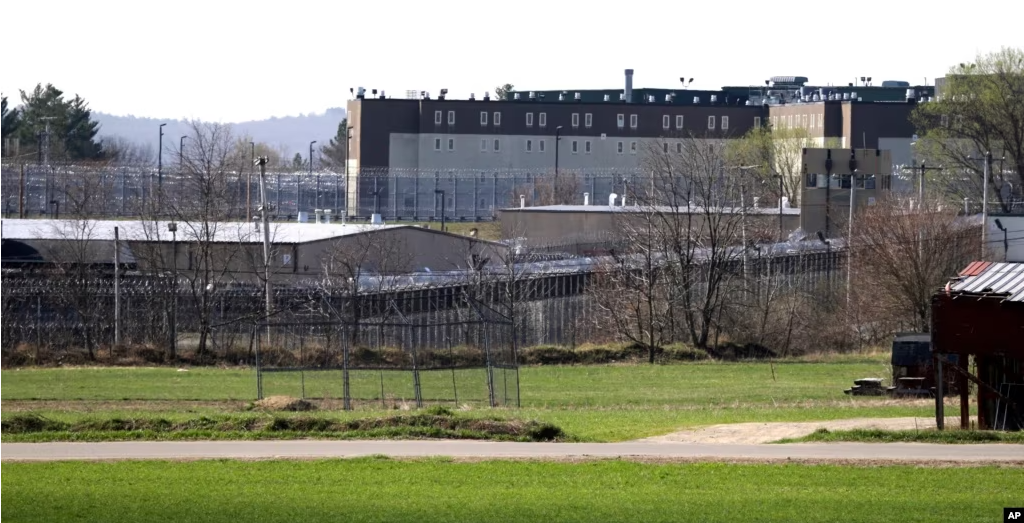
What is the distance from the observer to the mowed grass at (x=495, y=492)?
15.2 meters

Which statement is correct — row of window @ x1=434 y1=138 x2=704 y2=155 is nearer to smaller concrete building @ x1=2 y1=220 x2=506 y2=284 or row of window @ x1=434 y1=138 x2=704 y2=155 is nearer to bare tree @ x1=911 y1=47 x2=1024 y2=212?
bare tree @ x1=911 y1=47 x2=1024 y2=212

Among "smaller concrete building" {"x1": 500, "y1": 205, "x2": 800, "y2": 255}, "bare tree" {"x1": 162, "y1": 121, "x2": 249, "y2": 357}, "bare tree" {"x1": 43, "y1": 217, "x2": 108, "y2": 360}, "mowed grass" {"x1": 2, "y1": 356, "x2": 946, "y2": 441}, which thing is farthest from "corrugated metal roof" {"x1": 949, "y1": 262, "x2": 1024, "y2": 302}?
"smaller concrete building" {"x1": 500, "y1": 205, "x2": 800, "y2": 255}

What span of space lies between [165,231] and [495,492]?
158 ft

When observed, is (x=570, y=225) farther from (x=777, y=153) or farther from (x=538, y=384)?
(x=538, y=384)

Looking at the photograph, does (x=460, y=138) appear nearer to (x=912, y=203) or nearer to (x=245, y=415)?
(x=912, y=203)

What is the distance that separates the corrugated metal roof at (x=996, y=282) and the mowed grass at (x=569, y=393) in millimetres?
3460

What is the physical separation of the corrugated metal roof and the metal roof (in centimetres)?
3498

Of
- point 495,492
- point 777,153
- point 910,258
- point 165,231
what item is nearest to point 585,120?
point 777,153

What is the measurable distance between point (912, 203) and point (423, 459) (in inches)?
1860

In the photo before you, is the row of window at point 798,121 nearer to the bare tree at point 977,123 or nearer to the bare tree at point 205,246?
the bare tree at point 977,123

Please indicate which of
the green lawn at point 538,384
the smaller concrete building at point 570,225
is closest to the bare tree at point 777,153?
the smaller concrete building at point 570,225

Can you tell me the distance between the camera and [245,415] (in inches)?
984

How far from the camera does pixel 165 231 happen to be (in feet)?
205

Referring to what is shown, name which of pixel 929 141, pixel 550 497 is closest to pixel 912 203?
pixel 929 141
